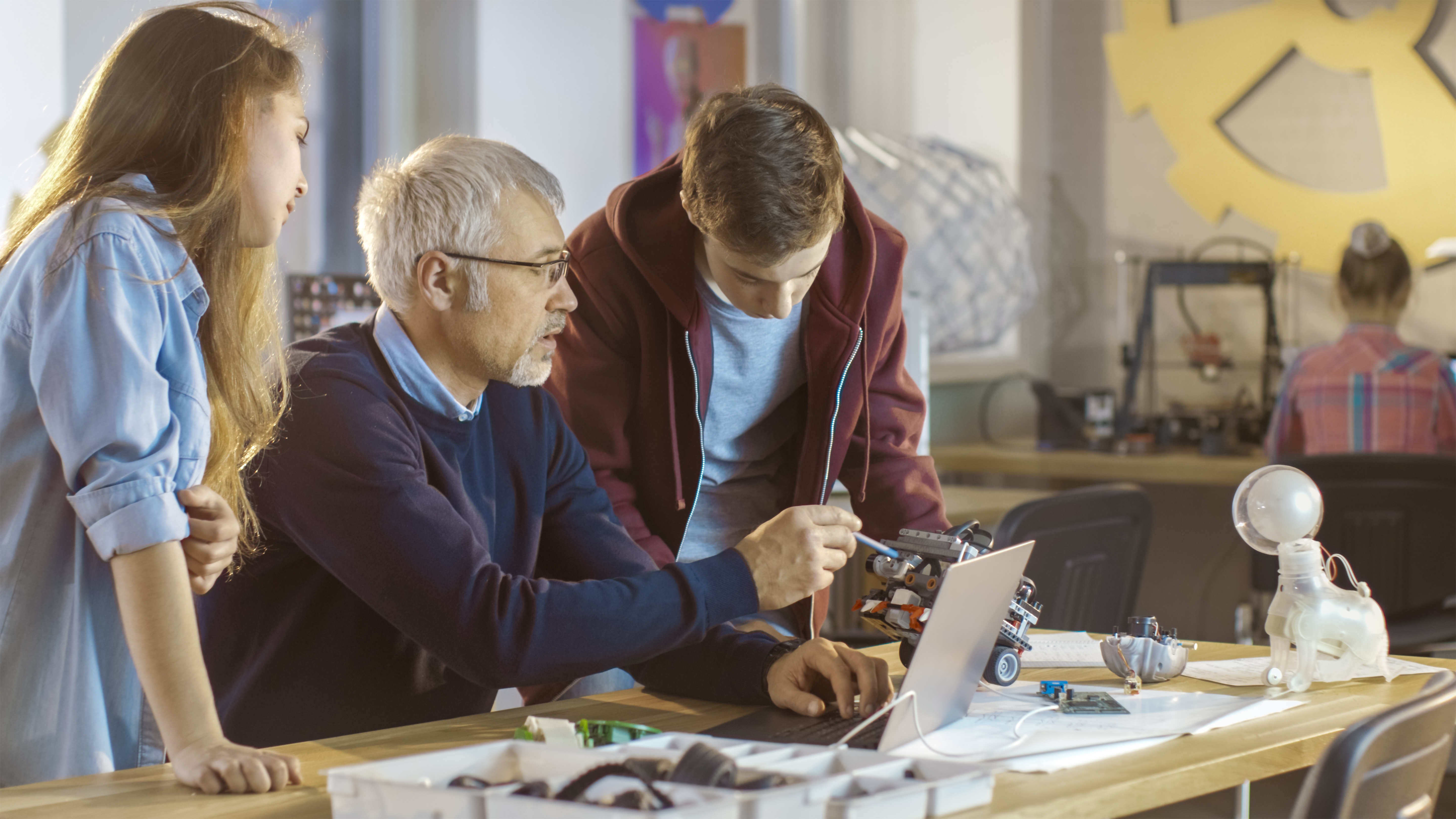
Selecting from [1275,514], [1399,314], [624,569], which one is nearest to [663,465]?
[624,569]

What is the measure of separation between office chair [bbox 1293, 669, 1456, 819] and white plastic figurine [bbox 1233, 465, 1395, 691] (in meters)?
0.35

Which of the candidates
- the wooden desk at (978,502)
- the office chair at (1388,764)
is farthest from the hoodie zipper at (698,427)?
the wooden desk at (978,502)

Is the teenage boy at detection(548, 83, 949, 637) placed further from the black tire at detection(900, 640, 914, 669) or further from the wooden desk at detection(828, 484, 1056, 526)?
the wooden desk at detection(828, 484, 1056, 526)

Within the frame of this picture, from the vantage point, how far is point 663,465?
181cm

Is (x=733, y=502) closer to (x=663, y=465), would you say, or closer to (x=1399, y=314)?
(x=663, y=465)

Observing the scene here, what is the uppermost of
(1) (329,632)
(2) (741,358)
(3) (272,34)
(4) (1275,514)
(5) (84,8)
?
(5) (84,8)

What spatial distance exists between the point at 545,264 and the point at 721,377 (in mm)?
413

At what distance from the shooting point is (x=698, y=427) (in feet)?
5.93

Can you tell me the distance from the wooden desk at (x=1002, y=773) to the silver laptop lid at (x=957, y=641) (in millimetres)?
105

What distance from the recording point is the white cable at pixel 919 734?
3.71 feet

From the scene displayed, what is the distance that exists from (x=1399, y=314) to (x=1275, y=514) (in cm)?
255

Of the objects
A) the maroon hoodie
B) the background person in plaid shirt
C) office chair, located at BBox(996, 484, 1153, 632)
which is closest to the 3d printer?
the background person in plaid shirt

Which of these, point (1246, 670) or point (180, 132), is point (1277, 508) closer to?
point (1246, 670)

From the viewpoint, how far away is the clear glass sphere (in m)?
1.42
